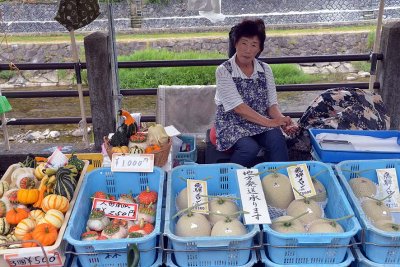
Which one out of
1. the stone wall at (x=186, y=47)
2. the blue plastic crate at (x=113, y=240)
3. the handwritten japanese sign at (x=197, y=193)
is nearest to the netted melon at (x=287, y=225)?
the handwritten japanese sign at (x=197, y=193)

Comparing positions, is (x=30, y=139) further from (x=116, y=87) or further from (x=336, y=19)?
(x=336, y=19)

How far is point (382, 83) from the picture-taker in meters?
4.15

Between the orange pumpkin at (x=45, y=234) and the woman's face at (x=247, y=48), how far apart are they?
1918mm

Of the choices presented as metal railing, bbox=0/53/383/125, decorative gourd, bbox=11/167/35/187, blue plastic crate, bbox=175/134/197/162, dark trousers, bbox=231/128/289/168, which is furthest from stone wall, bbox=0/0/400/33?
decorative gourd, bbox=11/167/35/187

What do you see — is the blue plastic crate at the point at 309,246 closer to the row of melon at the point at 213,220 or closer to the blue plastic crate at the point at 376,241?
the blue plastic crate at the point at 376,241

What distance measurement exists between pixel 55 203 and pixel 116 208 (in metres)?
0.32

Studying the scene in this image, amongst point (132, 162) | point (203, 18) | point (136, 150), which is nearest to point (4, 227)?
point (132, 162)

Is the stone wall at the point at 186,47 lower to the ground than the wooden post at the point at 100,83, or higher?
lower

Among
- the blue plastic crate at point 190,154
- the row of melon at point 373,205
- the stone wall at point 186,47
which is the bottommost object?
the stone wall at point 186,47

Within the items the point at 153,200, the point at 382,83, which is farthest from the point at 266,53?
the point at 153,200

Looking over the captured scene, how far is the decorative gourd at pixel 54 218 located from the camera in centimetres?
209

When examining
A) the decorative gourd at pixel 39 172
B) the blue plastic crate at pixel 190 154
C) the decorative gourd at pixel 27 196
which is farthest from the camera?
the blue plastic crate at pixel 190 154

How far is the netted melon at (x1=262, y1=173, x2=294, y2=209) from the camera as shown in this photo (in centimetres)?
228

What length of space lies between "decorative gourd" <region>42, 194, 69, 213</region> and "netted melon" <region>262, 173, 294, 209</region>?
110 centimetres
